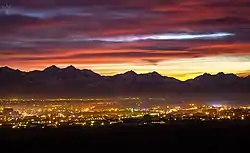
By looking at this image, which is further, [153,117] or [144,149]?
[153,117]

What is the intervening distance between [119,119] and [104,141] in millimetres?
52157

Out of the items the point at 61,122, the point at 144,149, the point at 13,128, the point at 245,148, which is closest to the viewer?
the point at 245,148

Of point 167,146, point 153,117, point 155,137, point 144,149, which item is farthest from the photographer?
point 153,117

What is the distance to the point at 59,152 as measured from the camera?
2343 inches

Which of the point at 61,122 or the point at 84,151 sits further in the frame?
the point at 61,122

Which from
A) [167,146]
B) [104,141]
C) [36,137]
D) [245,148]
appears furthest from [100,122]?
[245,148]

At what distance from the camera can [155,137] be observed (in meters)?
81.6

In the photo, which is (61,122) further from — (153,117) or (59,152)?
(59,152)

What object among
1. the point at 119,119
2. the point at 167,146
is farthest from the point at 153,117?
the point at 167,146

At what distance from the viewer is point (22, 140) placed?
80562 millimetres

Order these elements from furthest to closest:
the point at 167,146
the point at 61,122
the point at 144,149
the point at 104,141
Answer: the point at 61,122
the point at 104,141
the point at 167,146
the point at 144,149

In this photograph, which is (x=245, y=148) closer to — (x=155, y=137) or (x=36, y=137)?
(x=155, y=137)

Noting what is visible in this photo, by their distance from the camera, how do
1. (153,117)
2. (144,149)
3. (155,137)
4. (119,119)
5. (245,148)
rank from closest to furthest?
1. (245,148)
2. (144,149)
3. (155,137)
4. (119,119)
5. (153,117)

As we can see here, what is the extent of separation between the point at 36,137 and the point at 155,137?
18238mm
